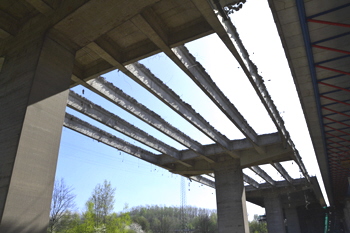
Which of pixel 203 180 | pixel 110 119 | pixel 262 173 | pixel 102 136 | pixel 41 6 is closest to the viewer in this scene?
pixel 41 6

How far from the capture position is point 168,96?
13.9 m

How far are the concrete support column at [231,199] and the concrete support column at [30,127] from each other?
16.9 m

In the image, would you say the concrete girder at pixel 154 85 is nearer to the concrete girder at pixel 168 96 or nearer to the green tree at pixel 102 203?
the concrete girder at pixel 168 96

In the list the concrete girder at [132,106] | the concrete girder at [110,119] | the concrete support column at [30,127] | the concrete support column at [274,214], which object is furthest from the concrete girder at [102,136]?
the concrete support column at [274,214]

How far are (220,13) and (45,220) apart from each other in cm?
738

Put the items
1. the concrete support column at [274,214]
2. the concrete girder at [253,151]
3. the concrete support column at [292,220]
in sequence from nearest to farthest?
the concrete girder at [253,151] < the concrete support column at [274,214] < the concrete support column at [292,220]

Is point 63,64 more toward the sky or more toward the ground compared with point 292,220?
more toward the sky

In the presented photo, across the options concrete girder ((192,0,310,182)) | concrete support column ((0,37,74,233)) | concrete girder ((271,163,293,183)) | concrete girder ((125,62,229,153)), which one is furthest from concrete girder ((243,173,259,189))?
concrete support column ((0,37,74,233))

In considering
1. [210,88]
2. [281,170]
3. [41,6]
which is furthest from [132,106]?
[281,170]

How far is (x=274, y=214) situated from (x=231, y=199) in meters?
18.1

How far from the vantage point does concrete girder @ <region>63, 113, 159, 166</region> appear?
15.6 metres

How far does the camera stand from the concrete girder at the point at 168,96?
1187cm

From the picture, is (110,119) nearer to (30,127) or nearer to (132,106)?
(132,106)

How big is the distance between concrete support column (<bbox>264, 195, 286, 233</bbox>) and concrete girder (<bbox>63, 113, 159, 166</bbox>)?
2179 centimetres
